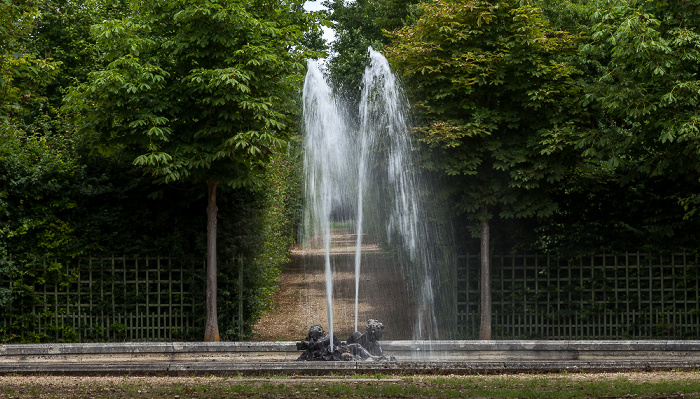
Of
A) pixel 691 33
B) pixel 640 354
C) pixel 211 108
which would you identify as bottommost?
pixel 640 354

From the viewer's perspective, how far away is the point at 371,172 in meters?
13.3

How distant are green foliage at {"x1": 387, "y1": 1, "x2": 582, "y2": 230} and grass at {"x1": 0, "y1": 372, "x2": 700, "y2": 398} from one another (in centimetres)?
486

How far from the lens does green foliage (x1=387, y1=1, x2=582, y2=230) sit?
1233cm

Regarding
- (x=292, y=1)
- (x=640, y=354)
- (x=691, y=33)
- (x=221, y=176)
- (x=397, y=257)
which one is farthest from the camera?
(x=397, y=257)

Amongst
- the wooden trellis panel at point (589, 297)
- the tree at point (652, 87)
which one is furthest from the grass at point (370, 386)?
the wooden trellis panel at point (589, 297)

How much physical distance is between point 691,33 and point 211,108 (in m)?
7.61

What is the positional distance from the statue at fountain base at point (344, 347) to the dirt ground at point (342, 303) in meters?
3.62

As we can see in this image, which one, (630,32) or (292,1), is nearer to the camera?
(630,32)

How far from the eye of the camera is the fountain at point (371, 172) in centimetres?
1134

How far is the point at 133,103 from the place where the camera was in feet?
37.5

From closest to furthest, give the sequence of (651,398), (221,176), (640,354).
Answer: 1. (651,398)
2. (640,354)
3. (221,176)

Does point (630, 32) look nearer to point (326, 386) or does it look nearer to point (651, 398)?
point (651, 398)

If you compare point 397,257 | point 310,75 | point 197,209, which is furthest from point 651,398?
point 397,257

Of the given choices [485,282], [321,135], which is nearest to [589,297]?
[485,282]
